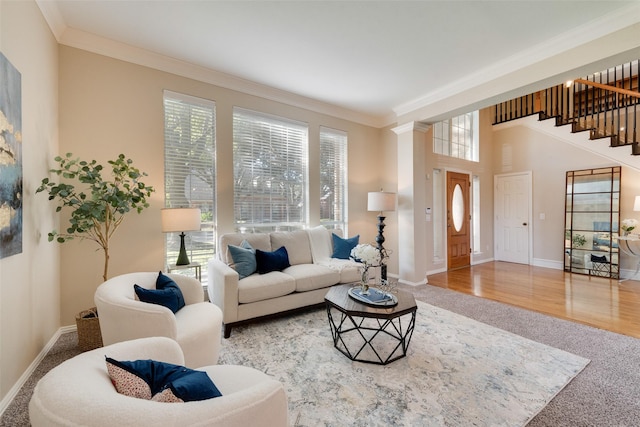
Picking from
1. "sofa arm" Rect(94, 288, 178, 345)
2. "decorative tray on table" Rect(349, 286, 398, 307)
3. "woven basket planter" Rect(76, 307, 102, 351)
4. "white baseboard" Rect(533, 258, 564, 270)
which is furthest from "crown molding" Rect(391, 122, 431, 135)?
"woven basket planter" Rect(76, 307, 102, 351)

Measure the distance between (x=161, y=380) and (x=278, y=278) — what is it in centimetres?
204

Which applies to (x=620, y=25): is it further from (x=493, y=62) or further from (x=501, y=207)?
(x=501, y=207)

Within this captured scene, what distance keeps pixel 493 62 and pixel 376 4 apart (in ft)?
6.12

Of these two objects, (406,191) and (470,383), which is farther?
(406,191)

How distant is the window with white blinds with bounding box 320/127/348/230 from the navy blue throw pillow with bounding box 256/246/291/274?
1351 mm

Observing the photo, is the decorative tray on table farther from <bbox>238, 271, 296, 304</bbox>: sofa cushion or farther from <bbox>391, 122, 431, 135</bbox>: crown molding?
<bbox>391, 122, 431, 135</bbox>: crown molding

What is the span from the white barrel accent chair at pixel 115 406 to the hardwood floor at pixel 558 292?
3697mm

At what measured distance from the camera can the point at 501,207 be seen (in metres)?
6.46

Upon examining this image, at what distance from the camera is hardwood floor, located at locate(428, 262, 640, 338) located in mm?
3068

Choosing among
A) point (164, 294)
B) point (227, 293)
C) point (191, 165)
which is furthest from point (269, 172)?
point (164, 294)

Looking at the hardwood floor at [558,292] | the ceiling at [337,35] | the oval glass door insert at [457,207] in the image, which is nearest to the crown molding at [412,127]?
the ceiling at [337,35]

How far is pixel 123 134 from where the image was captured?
298 cm

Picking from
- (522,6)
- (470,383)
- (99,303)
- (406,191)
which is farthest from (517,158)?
(99,303)

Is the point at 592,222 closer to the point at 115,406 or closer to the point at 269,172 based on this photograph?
the point at 269,172
